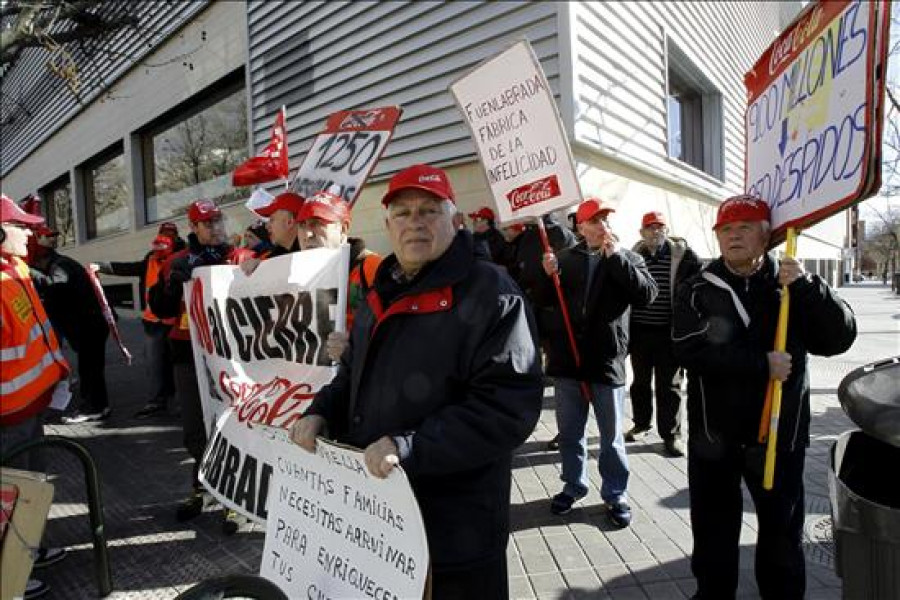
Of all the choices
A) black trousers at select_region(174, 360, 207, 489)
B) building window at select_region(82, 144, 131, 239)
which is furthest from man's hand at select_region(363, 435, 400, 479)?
building window at select_region(82, 144, 131, 239)

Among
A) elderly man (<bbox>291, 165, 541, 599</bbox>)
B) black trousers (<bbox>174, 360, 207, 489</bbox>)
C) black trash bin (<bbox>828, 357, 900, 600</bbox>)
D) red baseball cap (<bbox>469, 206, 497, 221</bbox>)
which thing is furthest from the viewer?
red baseball cap (<bbox>469, 206, 497, 221</bbox>)

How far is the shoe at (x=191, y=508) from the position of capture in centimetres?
399

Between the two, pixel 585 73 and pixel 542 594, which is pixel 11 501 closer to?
pixel 542 594

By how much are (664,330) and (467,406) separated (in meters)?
3.88

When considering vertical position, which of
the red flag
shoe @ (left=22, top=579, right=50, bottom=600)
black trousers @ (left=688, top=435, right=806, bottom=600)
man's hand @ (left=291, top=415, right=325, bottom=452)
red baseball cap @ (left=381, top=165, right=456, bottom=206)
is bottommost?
shoe @ (left=22, top=579, right=50, bottom=600)

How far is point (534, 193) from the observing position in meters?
3.69

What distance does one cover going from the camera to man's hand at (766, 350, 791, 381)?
7.79 feet

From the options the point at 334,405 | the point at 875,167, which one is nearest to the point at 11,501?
the point at 334,405

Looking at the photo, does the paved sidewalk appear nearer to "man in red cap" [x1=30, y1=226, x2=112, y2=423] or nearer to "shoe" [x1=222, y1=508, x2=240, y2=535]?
"shoe" [x1=222, y1=508, x2=240, y2=535]

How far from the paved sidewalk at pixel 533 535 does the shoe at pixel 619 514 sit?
7cm

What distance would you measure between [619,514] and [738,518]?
3.50 ft

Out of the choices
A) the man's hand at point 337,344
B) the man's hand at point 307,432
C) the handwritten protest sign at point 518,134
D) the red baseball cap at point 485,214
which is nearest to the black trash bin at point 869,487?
the man's hand at point 307,432

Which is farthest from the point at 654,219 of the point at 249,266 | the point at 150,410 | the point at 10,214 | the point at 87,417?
the point at 87,417

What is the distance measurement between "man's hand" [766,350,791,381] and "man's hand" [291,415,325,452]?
5.82 ft
